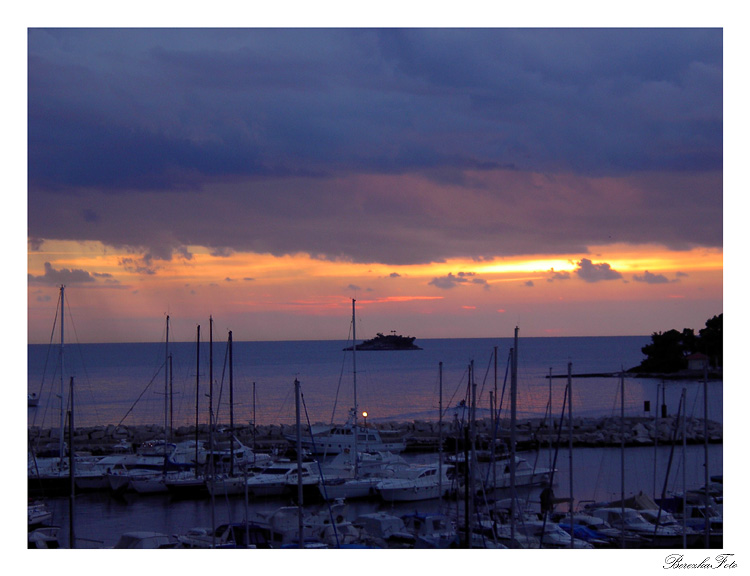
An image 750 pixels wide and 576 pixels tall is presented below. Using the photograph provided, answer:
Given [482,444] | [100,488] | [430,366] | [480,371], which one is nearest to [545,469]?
[482,444]

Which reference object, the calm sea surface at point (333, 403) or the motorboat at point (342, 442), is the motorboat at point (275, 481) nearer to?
the calm sea surface at point (333, 403)

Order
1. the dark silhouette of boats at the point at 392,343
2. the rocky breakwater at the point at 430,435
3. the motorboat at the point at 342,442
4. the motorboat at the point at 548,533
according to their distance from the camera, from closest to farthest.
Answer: the motorboat at the point at 548,533
the motorboat at the point at 342,442
the rocky breakwater at the point at 430,435
the dark silhouette of boats at the point at 392,343

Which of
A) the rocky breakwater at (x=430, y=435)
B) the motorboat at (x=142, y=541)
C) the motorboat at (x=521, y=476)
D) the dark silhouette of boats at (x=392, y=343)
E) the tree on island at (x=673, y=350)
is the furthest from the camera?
the dark silhouette of boats at (x=392, y=343)

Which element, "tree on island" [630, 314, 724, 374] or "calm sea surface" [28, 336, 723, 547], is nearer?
"calm sea surface" [28, 336, 723, 547]

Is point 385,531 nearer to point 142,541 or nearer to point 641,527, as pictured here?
point 142,541

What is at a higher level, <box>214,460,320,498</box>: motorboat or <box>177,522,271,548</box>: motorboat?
<box>177,522,271,548</box>: motorboat

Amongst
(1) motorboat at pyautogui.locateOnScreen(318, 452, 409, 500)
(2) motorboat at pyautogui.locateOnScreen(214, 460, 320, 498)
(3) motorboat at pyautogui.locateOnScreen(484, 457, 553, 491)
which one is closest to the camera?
(1) motorboat at pyautogui.locateOnScreen(318, 452, 409, 500)

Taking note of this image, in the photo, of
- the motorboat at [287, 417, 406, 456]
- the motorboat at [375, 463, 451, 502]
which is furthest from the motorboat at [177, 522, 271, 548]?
the motorboat at [287, 417, 406, 456]

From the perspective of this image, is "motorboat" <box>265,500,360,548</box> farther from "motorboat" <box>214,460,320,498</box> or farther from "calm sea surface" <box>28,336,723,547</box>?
"motorboat" <box>214,460,320,498</box>

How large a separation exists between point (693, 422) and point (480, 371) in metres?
40.7

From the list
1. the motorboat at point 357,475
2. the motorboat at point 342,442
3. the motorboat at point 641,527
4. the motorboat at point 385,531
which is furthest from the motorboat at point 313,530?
the motorboat at point 342,442

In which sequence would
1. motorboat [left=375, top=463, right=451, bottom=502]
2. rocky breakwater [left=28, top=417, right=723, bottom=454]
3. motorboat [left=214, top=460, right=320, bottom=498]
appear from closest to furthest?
motorboat [left=375, top=463, right=451, bottom=502], motorboat [left=214, top=460, right=320, bottom=498], rocky breakwater [left=28, top=417, right=723, bottom=454]

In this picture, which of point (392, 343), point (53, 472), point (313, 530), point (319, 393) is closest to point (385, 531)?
point (313, 530)
